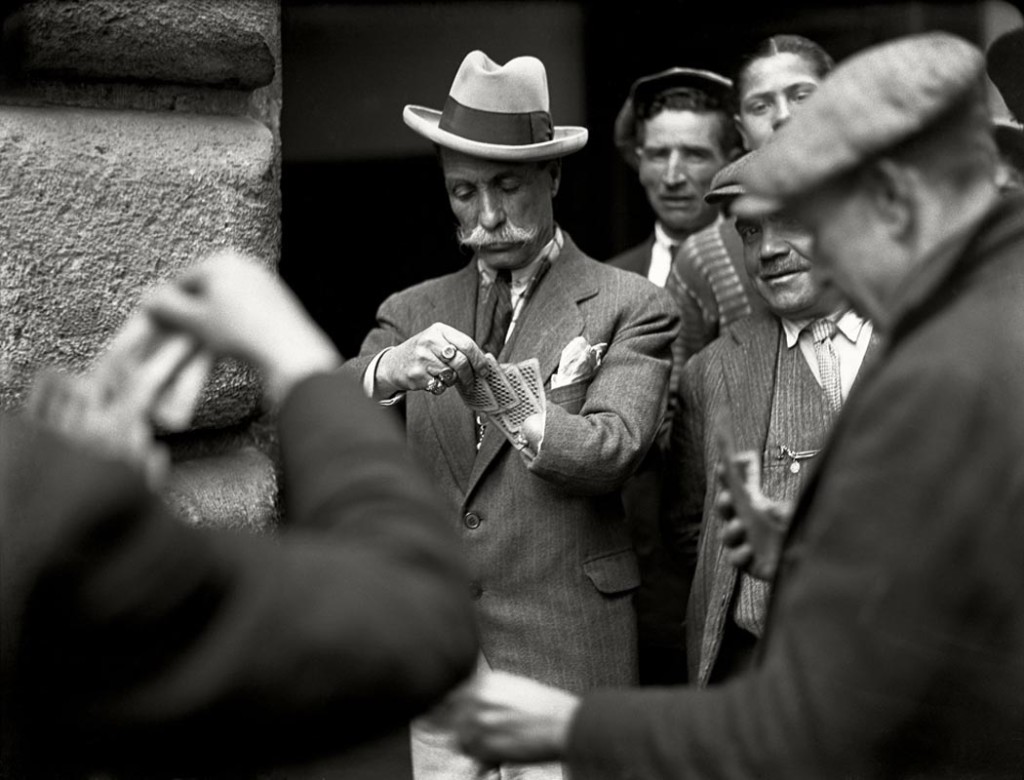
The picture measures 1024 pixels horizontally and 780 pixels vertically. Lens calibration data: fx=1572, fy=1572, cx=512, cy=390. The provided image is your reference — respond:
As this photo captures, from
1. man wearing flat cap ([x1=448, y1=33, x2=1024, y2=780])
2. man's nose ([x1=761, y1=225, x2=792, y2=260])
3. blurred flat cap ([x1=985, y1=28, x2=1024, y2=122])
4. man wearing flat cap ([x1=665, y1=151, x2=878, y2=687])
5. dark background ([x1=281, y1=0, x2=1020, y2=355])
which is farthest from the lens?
dark background ([x1=281, y1=0, x2=1020, y2=355])

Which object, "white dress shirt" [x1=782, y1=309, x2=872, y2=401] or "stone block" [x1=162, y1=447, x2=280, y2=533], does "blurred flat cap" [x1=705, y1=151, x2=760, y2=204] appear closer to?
"white dress shirt" [x1=782, y1=309, x2=872, y2=401]

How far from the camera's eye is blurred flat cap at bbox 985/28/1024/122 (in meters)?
3.81

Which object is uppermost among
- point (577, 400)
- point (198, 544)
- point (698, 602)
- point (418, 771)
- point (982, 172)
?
point (982, 172)

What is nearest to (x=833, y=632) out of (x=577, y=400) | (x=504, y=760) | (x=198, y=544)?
(x=504, y=760)

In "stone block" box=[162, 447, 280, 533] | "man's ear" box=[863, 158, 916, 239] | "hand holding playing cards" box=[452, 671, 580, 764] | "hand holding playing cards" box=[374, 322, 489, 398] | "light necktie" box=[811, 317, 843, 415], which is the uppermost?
"man's ear" box=[863, 158, 916, 239]

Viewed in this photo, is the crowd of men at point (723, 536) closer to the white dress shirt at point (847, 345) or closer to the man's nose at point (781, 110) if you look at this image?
the white dress shirt at point (847, 345)

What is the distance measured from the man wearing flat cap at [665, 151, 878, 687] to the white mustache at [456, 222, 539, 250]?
1.30 feet

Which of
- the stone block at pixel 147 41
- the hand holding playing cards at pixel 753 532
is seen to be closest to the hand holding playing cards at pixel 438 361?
the stone block at pixel 147 41

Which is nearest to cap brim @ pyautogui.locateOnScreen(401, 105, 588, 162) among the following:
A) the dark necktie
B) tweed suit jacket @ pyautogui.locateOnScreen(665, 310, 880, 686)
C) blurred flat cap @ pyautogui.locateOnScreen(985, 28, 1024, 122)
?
the dark necktie

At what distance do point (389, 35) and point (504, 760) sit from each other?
294 cm

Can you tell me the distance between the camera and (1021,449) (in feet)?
4.47

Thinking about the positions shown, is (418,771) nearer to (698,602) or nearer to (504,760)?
(698,602)

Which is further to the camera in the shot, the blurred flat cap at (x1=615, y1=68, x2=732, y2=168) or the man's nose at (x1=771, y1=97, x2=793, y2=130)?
the blurred flat cap at (x1=615, y1=68, x2=732, y2=168)

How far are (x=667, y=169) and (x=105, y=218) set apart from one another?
1.79 m
